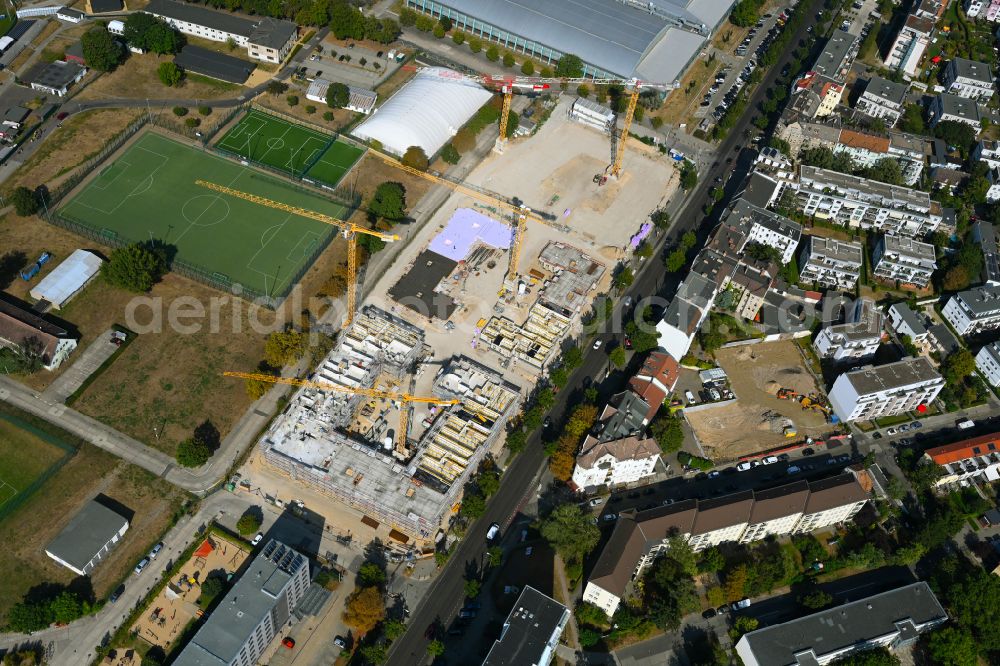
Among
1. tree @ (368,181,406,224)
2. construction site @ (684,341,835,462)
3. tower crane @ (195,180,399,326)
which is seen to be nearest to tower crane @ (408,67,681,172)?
tree @ (368,181,406,224)

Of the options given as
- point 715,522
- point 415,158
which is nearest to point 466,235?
point 415,158

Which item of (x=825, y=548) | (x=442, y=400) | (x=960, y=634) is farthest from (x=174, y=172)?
(x=960, y=634)

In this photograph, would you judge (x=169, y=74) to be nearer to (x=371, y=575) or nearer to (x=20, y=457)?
(x=20, y=457)

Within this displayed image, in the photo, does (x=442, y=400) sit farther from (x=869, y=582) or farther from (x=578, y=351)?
(x=869, y=582)

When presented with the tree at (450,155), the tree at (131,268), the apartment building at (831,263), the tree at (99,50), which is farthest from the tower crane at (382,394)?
the tree at (99,50)

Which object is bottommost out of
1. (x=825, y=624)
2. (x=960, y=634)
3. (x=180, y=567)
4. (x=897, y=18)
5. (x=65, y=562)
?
(x=65, y=562)

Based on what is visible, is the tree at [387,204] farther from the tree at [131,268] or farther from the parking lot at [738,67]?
the parking lot at [738,67]
